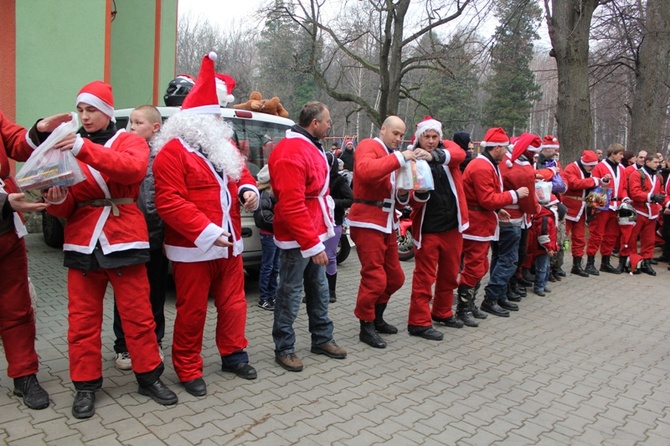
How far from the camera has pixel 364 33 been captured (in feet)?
59.1

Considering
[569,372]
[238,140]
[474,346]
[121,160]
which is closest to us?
[121,160]

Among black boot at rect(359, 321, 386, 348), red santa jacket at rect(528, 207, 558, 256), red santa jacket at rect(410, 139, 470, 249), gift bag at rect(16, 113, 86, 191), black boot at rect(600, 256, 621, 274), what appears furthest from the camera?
black boot at rect(600, 256, 621, 274)

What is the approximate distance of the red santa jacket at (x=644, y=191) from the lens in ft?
30.6

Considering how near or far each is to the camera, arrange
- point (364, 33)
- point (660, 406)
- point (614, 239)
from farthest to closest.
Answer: point (364, 33), point (614, 239), point (660, 406)

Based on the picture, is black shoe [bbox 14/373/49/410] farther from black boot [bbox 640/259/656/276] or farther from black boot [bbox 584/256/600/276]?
black boot [bbox 640/259/656/276]

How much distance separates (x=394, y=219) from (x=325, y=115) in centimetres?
123

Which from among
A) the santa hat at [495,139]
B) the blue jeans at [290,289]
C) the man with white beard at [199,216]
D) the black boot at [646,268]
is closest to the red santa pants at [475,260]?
the santa hat at [495,139]

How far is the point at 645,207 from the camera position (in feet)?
31.2

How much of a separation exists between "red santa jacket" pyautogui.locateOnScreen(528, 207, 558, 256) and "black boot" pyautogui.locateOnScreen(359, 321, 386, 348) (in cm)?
343

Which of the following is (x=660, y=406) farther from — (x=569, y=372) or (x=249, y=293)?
(x=249, y=293)

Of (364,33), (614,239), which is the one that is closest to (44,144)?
(614,239)

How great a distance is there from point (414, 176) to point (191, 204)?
6.64 feet

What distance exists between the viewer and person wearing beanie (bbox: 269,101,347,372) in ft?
14.1

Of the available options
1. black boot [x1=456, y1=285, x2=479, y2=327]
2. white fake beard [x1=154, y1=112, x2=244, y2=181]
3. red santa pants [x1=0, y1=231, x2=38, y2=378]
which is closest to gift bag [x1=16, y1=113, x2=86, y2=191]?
red santa pants [x1=0, y1=231, x2=38, y2=378]
